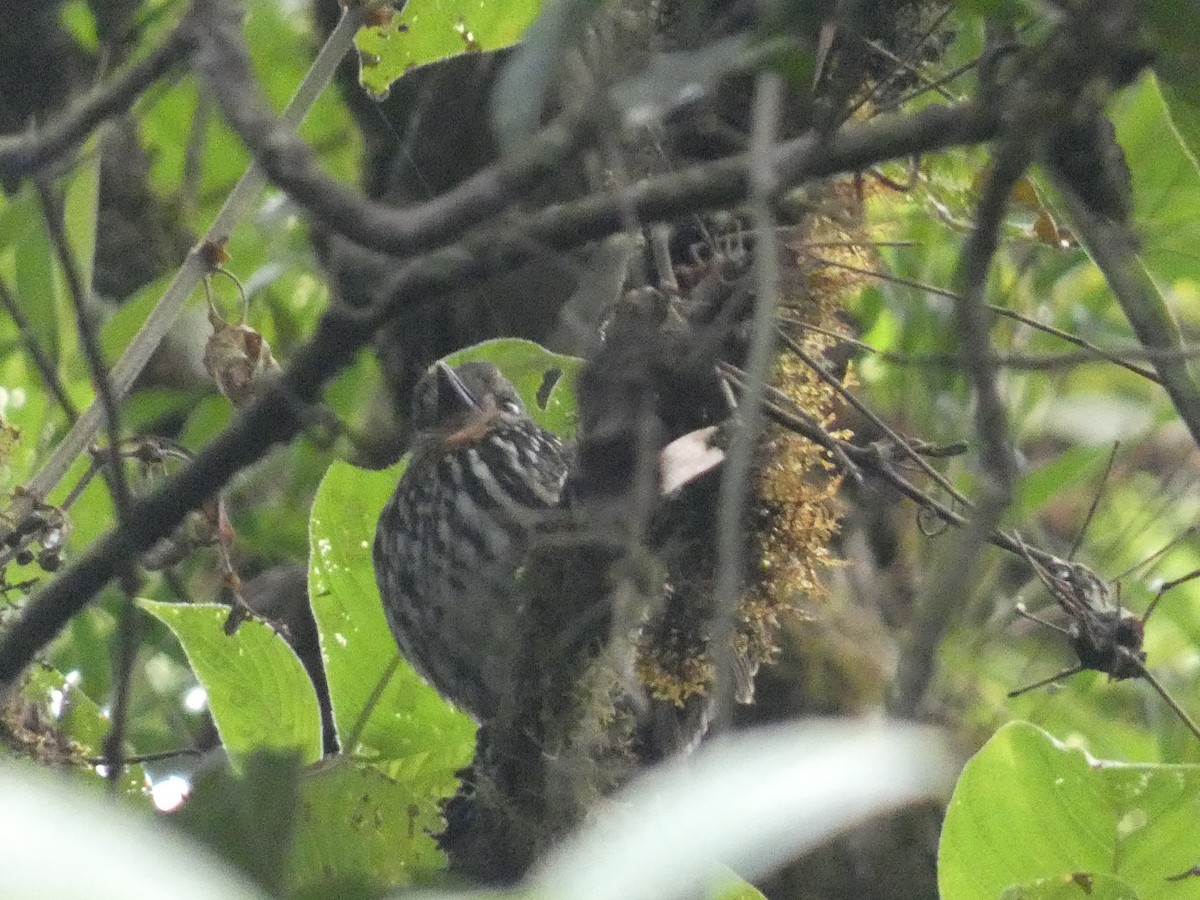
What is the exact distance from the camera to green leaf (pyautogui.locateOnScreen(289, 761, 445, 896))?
4.65 ft

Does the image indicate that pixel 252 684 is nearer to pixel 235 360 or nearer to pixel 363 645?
pixel 363 645

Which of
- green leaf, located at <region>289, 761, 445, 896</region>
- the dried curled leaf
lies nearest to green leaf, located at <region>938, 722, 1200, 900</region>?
green leaf, located at <region>289, 761, 445, 896</region>

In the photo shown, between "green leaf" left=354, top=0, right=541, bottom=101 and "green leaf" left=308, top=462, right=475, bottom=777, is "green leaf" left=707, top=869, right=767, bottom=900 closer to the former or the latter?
"green leaf" left=308, top=462, right=475, bottom=777

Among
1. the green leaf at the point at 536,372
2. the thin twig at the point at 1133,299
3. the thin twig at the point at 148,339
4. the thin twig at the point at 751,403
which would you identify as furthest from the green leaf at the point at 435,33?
the thin twig at the point at 751,403

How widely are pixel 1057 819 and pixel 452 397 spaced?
1.21 m

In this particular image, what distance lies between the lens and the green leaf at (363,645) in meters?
1.95

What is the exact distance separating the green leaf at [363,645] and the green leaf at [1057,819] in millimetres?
714

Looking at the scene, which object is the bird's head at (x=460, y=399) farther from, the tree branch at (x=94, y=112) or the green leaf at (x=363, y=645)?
the tree branch at (x=94, y=112)

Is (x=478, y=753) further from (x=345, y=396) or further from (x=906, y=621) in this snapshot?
(x=906, y=621)

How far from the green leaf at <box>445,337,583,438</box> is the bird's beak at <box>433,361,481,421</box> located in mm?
90

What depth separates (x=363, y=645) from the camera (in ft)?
6.77

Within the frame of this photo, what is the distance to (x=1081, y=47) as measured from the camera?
73 cm

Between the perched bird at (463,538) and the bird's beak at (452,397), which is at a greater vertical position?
the bird's beak at (452,397)

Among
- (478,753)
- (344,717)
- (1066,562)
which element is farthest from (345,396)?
(1066,562)
